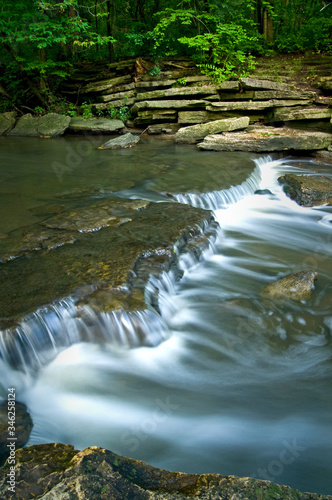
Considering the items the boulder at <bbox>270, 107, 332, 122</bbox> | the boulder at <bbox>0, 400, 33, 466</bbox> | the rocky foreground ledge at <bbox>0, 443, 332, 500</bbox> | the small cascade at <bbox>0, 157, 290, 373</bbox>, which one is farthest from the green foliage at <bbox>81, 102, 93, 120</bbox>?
the rocky foreground ledge at <bbox>0, 443, 332, 500</bbox>

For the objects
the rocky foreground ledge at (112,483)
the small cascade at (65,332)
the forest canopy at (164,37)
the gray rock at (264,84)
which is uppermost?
the forest canopy at (164,37)

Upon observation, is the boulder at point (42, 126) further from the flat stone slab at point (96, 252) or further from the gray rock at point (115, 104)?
the flat stone slab at point (96, 252)

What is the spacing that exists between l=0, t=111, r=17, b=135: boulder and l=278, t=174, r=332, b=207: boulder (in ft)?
32.9

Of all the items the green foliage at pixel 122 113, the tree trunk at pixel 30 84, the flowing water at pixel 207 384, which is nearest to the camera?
the flowing water at pixel 207 384

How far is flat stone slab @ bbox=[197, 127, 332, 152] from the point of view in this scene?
977cm

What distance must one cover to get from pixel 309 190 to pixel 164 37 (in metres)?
9.31

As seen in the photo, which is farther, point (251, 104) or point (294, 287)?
point (251, 104)

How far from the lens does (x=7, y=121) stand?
13.3 metres

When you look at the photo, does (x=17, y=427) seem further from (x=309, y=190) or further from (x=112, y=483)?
(x=309, y=190)

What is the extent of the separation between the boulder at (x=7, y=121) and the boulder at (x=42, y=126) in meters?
0.23

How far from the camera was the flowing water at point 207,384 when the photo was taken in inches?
102

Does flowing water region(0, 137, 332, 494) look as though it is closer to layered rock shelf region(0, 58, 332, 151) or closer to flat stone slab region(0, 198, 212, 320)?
flat stone slab region(0, 198, 212, 320)

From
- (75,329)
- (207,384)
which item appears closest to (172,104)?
(75,329)

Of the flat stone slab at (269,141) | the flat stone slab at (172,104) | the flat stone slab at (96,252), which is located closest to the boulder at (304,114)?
the flat stone slab at (269,141)
